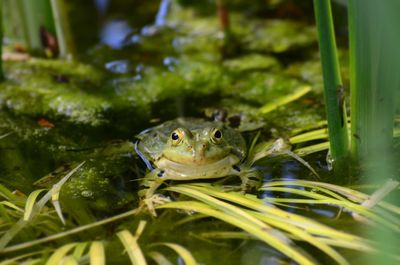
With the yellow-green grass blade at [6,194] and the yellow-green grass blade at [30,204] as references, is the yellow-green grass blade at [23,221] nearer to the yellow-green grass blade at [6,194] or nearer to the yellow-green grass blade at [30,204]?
the yellow-green grass blade at [30,204]

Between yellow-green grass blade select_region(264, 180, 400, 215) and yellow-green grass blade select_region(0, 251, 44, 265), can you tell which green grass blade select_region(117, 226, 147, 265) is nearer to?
yellow-green grass blade select_region(0, 251, 44, 265)

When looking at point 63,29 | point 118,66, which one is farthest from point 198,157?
point 63,29

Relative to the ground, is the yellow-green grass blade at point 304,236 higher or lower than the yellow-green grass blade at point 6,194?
lower

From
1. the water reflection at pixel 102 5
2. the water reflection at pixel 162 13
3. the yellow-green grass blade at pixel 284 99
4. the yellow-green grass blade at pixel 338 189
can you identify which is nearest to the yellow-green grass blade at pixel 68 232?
the yellow-green grass blade at pixel 338 189

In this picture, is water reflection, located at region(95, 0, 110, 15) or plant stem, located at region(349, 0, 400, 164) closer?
plant stem, located at region(349, 0, 400, 164)

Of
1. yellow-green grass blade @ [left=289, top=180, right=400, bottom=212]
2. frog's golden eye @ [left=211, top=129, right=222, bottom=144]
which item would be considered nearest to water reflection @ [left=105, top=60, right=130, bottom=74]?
frog's golden eye @ [left=211, top=129, right=222, bottom=144]

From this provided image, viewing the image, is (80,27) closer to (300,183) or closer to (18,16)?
(18,16)
